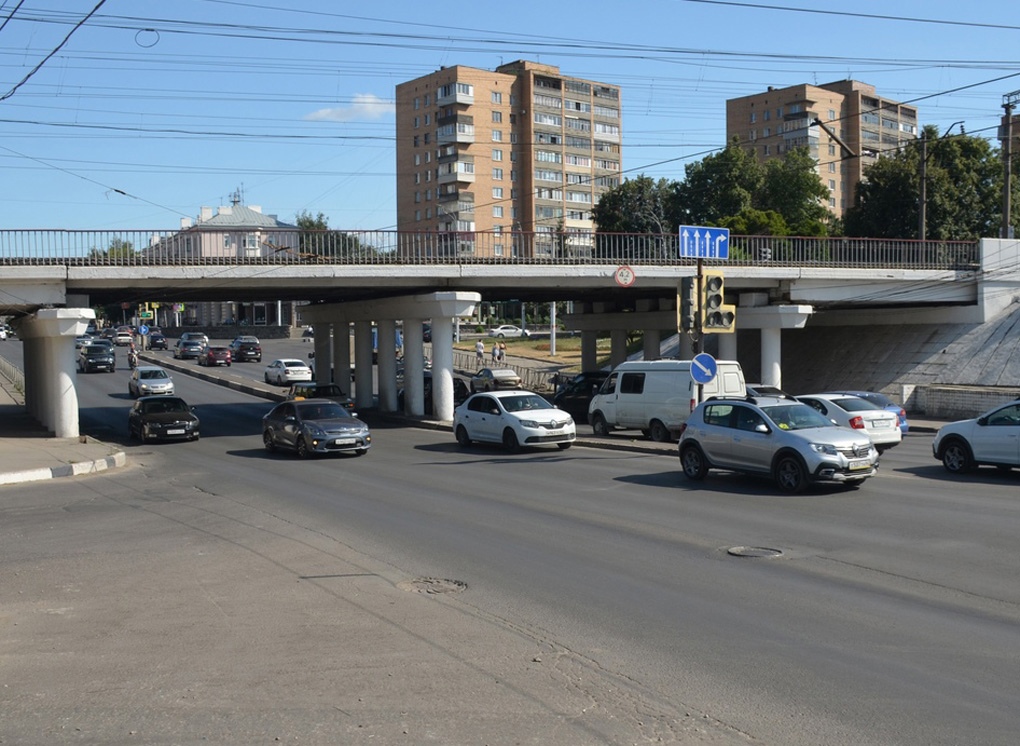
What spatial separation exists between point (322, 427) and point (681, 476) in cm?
998

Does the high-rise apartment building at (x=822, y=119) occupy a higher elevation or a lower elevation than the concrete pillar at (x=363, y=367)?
higher

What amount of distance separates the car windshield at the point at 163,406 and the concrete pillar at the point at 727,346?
810 inches

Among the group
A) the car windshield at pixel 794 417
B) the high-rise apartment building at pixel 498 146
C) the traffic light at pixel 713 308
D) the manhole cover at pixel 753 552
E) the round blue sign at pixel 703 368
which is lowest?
the manhole cover at pixel 753 552

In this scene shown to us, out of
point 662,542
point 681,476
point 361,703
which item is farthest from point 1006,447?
point 361,703

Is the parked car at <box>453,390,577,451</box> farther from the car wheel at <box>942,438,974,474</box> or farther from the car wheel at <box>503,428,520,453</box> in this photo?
the car wheel at <box>942,438,974,474</box>

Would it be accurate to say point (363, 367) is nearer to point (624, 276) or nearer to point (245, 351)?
point (624, 276)

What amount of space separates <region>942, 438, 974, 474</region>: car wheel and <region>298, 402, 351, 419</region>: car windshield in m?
14.5

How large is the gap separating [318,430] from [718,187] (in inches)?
2719

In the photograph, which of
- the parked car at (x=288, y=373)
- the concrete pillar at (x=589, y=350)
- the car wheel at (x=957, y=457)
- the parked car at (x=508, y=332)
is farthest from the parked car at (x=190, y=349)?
the car wheel at (x=957, y=457)

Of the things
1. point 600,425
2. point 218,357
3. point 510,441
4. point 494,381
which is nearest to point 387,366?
point 494,381

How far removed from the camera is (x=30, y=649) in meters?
8.59

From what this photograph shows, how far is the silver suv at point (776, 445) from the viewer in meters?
17.0

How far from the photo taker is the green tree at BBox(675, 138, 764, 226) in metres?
87.1

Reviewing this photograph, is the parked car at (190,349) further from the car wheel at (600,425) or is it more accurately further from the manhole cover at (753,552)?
the manhole cover at (753,552)
